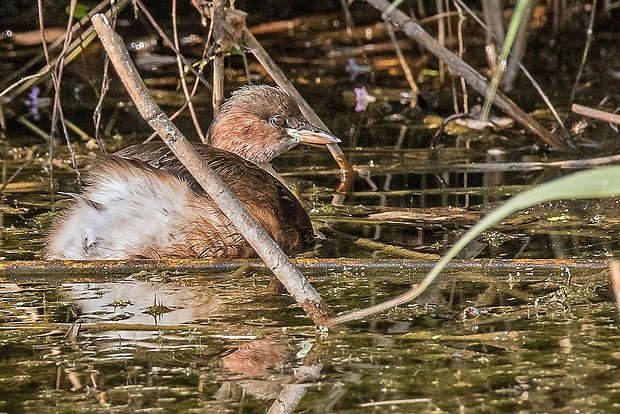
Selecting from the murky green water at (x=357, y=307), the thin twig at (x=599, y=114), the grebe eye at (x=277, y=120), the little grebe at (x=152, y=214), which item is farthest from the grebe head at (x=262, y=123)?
the thin twig at (x=599, y=114)

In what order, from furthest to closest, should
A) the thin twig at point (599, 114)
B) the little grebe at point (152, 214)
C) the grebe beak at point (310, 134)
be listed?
the grebe beak at point (310, 134) → the thin twig at point (599, 114) → the little grebe at point (152, 214)

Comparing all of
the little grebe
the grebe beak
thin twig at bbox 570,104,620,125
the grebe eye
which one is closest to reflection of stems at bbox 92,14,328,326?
the little grebe

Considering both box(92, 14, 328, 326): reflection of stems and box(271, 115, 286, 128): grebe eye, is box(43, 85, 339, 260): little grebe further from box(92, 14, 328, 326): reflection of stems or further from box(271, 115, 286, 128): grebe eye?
box(92, 14, 328, 326): reflection of stems

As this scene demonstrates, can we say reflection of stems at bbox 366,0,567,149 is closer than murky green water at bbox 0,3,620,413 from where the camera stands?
No

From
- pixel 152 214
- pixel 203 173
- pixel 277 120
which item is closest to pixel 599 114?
pixel 277 120

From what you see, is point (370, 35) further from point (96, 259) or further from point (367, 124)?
point (96, 259)

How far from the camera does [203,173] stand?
3.19 meters

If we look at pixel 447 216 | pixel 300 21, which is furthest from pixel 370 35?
pixel 447 216

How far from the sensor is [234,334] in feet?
11.3

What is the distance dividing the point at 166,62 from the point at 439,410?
647 cm

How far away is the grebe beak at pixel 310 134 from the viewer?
18.6 feet

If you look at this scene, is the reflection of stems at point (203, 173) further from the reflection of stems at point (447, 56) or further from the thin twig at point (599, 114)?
the reflection of stems at point (447, 56)

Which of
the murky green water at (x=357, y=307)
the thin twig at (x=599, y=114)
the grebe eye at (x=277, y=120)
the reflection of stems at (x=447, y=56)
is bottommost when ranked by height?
the murky green water at (x=357, y=307)

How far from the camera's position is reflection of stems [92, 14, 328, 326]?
307 cm
